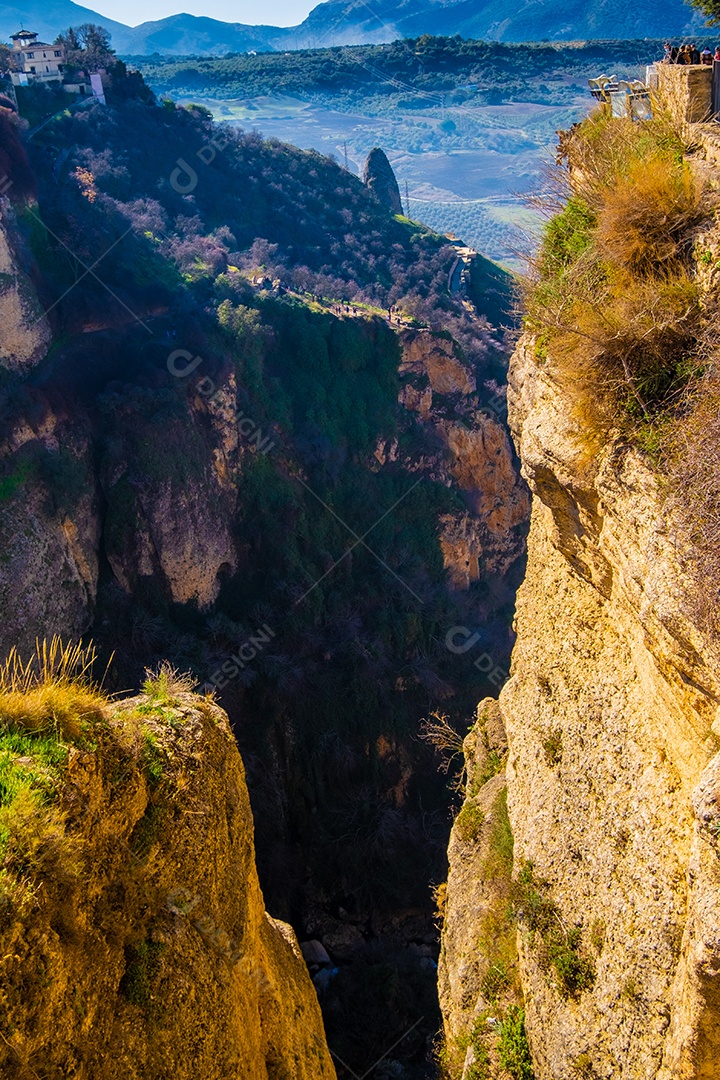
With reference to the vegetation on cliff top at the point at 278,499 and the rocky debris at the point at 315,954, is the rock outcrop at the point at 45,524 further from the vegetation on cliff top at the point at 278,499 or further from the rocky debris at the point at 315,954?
the rocky debris at the point at 315,954

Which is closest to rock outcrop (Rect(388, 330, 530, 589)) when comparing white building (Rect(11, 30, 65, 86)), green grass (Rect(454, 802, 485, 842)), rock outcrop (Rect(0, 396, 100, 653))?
rock outcrop (Rect(0, 396, 100, 653))

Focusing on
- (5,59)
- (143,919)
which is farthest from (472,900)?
(5,59)

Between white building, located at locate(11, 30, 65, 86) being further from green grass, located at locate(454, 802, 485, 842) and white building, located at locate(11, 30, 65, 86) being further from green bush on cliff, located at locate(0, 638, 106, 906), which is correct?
green bush on cliff, located at locate(0, 638, 106, 906)

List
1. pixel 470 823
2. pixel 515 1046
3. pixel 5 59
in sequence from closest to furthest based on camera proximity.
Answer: pixel 515 1046 < pixel 470 823 < pixel 5 59

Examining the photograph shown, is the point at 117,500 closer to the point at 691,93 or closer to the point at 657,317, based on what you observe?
the point at 691,93

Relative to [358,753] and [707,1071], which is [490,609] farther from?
[707,1071]

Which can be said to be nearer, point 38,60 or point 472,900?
point 472,900

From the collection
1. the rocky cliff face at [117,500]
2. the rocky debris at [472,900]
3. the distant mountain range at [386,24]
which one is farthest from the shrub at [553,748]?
the distant mountain range at [386,24]
